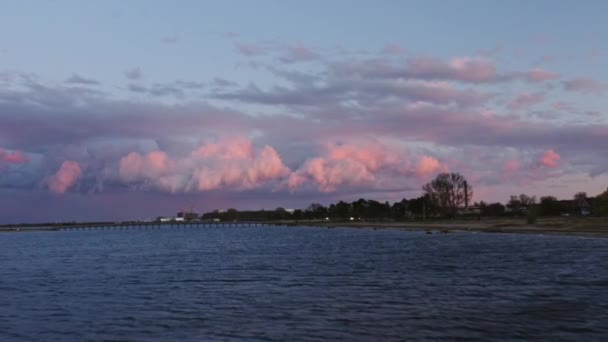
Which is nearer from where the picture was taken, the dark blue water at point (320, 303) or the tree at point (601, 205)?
the dark blue water at point (320, 303)

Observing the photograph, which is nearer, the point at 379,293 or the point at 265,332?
the point at 265,332

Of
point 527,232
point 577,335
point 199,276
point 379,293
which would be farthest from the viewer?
point 527,232

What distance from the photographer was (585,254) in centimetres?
7038

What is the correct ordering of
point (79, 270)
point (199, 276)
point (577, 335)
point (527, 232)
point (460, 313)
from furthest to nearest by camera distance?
1. point (527, 232)
2. point (79, 270)
3. point (199, 276)
4. point (460, 313)
5. point (577, 335)

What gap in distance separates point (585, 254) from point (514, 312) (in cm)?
4500

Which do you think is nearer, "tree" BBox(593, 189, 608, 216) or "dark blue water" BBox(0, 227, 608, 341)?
"dark blue water" BBox(0, 227, 608, 341)

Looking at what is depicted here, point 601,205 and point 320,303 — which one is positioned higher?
point 601,205

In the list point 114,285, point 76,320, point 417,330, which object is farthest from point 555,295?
point 114,285

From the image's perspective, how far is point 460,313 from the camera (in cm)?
3123

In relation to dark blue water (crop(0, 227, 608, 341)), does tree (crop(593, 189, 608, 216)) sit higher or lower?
higher

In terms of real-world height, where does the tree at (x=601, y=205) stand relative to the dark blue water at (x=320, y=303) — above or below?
above

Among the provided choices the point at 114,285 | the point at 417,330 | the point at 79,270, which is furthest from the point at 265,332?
the point at 79,270

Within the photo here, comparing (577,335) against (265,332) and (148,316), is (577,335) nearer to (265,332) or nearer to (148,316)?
(265,332)

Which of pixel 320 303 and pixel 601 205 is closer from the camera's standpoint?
pixel 320 303
